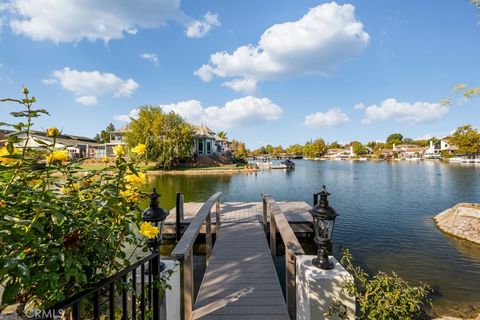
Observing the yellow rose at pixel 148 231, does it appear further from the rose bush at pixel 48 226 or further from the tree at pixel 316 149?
the tree at pixel 316 149

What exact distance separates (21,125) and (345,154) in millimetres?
99143

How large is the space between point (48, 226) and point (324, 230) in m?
2.68

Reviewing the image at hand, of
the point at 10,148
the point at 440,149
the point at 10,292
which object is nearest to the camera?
the point at 10,292

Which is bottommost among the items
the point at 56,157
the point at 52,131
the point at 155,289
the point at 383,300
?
the point at 383,300

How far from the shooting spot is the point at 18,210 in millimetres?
1057

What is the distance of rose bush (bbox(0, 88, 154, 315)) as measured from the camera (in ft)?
3.08

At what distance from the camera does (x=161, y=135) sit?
30156mm

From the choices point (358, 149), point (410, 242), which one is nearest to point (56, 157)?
point (410, 242)

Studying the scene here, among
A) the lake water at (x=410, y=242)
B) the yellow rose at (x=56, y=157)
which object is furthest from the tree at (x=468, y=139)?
the yellow rose at (x=56, y=157)

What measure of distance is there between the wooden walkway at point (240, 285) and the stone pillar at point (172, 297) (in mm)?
983

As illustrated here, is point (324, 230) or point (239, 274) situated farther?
point (239, 274)

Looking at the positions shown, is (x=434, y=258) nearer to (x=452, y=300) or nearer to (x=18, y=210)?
(x=452, y=300)

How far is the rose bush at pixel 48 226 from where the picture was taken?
94cm

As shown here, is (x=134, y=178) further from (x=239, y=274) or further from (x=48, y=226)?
(x=239, y=274)
